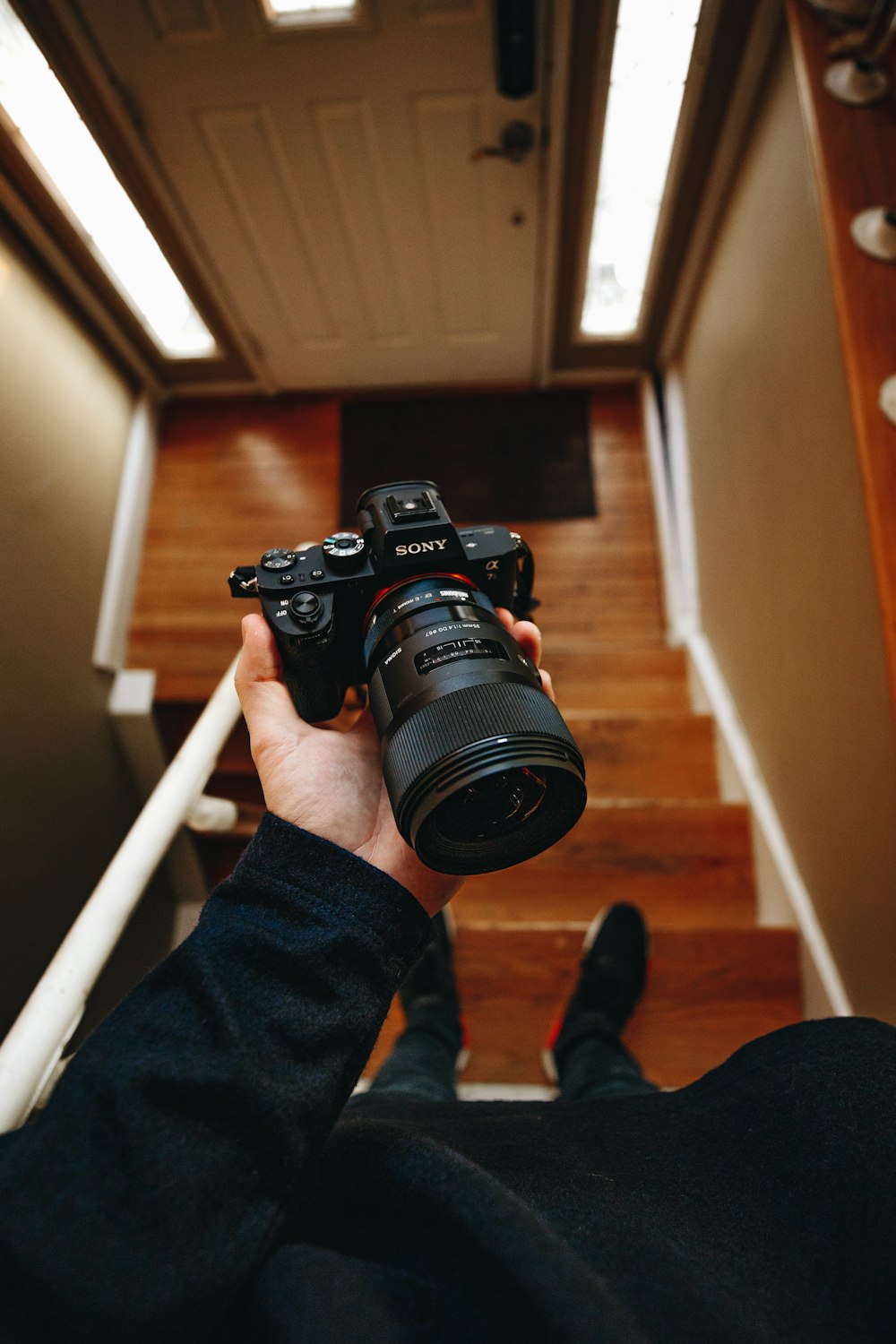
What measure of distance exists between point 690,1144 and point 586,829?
0.88 metres

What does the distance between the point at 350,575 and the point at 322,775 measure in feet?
0.65

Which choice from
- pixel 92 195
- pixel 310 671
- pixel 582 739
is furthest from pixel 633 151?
pixel 310 671

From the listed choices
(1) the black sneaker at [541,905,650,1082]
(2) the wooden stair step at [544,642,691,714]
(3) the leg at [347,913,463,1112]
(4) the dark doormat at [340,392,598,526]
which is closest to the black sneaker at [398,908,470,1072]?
(3) the leg at [347,913,463,1112]

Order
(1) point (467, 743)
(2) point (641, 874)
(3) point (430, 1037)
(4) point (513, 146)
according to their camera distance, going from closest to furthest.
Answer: (1) point (467, 743)
(3) point (430, 1037)
(2) point (641, 874)
(4) point (513, 146)

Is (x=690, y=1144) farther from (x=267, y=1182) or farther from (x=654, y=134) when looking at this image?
(x=654, y=134)

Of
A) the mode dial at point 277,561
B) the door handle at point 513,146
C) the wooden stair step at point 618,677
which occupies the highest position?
the door handle at point 513,146

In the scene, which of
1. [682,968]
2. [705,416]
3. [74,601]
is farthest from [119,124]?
[682,968]

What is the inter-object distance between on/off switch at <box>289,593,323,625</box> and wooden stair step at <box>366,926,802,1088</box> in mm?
735

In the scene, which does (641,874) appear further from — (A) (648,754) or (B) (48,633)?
(B) (48,633)

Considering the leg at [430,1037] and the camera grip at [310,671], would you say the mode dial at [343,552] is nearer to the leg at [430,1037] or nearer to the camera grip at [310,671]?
the camera grip at [310,671]

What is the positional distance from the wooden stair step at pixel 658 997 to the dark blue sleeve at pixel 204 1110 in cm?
75

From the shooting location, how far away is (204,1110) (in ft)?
1.27

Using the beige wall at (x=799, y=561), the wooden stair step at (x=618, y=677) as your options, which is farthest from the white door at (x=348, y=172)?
the wooden stair step at (x=618, y=677)

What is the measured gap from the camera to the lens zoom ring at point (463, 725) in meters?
0.51
